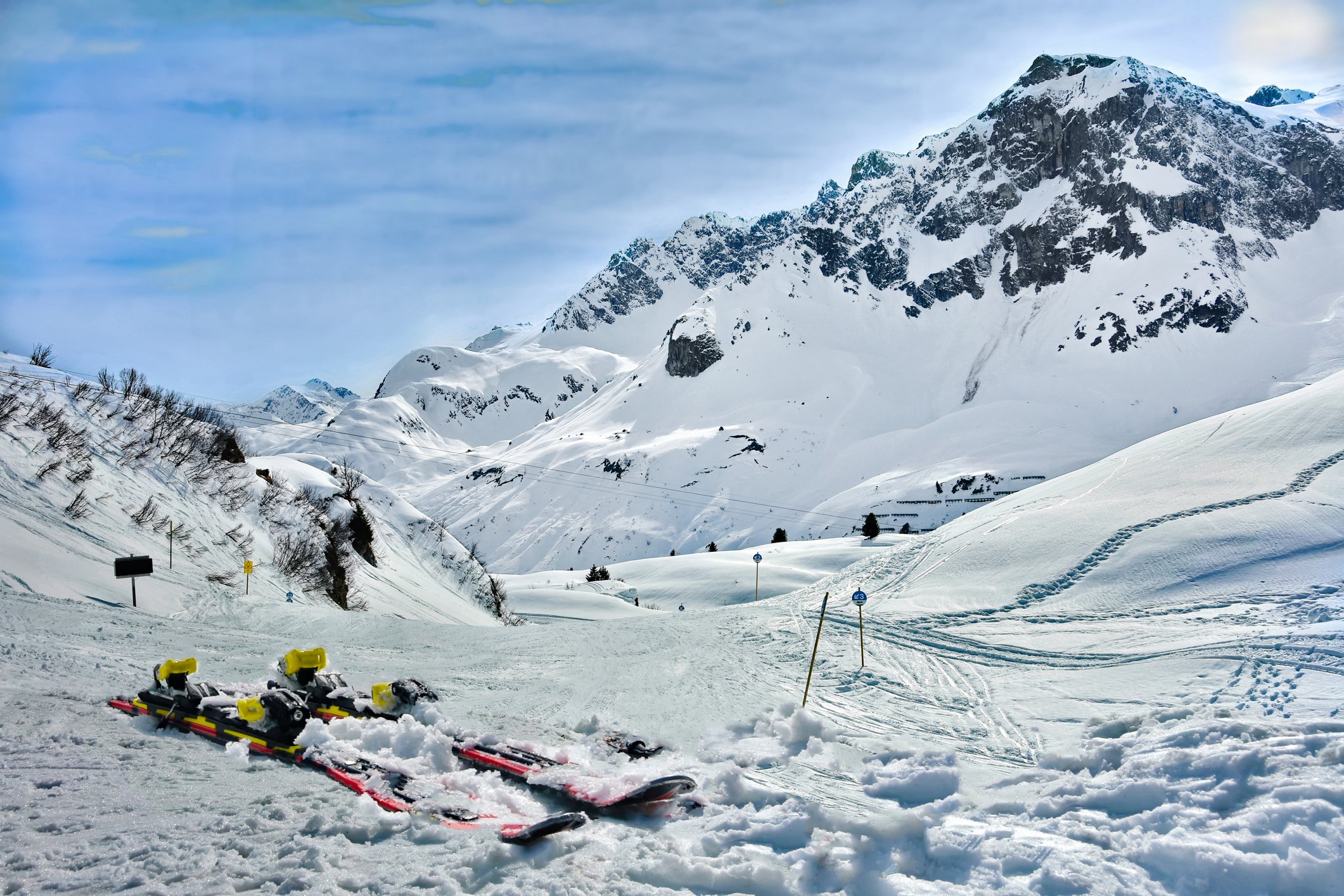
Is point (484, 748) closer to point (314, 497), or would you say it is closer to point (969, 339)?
point (314, 497)

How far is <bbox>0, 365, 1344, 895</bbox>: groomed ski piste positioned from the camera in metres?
5.38

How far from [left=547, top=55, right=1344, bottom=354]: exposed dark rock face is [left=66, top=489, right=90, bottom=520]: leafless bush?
139116 mm

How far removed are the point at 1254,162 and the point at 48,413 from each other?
182 meters

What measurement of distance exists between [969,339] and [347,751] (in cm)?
15346

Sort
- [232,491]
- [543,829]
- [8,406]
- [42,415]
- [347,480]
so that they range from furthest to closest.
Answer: [347,480] → [232,491] → [42,415] → [8,406] → [543,829]

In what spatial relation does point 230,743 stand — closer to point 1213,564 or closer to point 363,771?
point 363,771

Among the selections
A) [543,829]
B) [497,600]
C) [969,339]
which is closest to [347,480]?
[497,600]

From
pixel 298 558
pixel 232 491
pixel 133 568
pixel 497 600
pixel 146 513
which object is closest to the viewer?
pixel 133 568

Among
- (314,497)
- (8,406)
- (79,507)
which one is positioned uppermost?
(8,406)

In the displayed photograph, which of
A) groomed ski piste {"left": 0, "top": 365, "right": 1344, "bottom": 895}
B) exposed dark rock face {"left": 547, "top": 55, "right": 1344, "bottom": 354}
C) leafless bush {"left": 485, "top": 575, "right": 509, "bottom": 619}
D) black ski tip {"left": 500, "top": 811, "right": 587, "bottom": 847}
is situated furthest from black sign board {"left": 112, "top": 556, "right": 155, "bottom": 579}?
exposed dark rock face {"left": 547, "top": 55, "right": 1344, "bottom": 354}

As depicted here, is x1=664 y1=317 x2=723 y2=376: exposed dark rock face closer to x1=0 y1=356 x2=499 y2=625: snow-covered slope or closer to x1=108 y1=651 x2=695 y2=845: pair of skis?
x1=0 y1=356 x2=499 y2=625: snow-covered slope

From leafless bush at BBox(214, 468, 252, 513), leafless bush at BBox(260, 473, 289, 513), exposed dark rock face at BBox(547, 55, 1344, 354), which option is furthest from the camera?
exposed dark rock face at BBox(547, 55, 1344, 354)

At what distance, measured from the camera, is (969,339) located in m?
146

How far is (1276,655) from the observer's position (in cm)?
895
